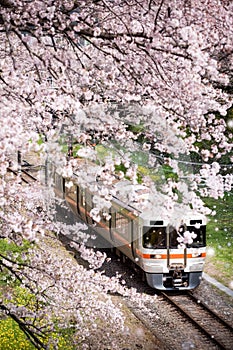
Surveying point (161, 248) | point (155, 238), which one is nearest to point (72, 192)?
point (155, 238)

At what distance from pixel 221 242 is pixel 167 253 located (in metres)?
4.98

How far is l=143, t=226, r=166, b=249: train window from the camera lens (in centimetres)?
1229

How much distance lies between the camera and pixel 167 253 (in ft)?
40.5

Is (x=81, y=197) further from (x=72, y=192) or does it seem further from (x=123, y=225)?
(x=123, y=225)

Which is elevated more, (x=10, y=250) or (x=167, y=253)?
(x=10, y=250)

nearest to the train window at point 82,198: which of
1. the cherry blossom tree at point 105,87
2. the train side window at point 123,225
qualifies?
the train side window at point 123,225

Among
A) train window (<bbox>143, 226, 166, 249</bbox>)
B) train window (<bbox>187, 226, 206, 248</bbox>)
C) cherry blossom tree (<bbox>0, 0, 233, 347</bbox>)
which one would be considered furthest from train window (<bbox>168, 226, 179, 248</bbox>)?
cherry blossom tree (<bbox>0, 0, 233, 347</bbox>)

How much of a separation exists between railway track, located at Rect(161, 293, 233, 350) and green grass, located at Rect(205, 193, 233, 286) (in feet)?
4.90

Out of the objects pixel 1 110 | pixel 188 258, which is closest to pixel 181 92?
pixel 1 110

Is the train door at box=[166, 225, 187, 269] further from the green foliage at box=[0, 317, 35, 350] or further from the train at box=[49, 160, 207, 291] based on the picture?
the green foliage at box=[0, 317, 35, 350]

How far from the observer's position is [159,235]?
12.3 m

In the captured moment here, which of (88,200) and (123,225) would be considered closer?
(123,225)

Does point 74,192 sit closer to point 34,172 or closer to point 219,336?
point 219,336

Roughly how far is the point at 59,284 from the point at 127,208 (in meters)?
5.91
